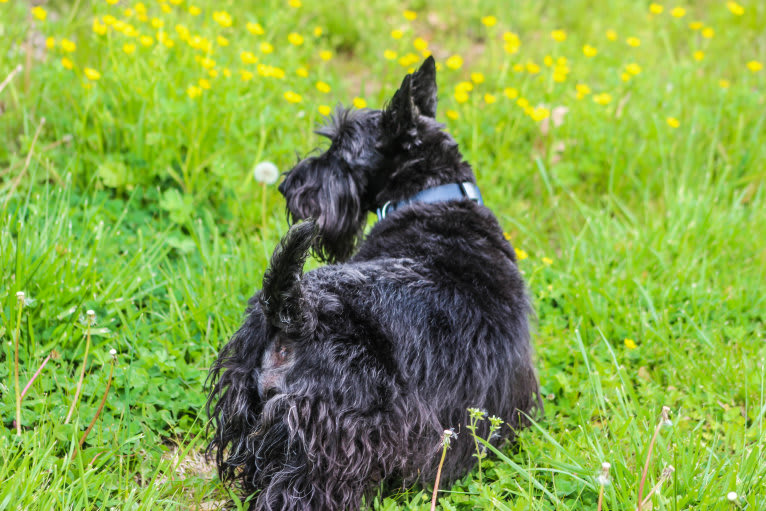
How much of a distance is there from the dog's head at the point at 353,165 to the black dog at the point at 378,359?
0.28 feet

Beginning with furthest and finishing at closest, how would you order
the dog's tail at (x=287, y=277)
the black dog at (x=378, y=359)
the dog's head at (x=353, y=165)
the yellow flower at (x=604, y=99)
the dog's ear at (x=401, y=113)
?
the yellow flower at (x=604, y=99) < the dog's head at (x=353, y=165) < the dog's ear at (x=401, y=113) < the black dog at (x=378, y=359) < the dog's tail at (x=287, y=277)

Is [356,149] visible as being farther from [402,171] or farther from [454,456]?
[454,456]

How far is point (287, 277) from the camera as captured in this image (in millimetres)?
2055

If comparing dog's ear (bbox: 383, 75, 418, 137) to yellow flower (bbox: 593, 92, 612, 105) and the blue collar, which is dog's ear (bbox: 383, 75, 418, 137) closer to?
the blue collar

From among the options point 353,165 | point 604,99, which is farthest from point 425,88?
point 604,99

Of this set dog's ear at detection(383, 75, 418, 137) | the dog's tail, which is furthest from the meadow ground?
dog's ear at detection(383, 75, 418, 137)

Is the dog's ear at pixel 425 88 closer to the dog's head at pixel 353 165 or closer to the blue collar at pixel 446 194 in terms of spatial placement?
the dog's head at pixel 353 165

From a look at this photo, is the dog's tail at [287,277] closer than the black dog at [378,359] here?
Yes

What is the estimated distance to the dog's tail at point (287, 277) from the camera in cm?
199

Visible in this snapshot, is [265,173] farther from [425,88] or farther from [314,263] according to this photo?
[425,88]

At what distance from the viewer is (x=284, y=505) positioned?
213 cm

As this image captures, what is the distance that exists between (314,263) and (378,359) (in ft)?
4.66

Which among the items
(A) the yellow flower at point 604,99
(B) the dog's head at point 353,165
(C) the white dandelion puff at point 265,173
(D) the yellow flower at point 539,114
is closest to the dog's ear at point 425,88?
(B) the dog's head at point 353,165

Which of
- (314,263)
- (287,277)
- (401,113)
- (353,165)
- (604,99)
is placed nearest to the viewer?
(287,277)
